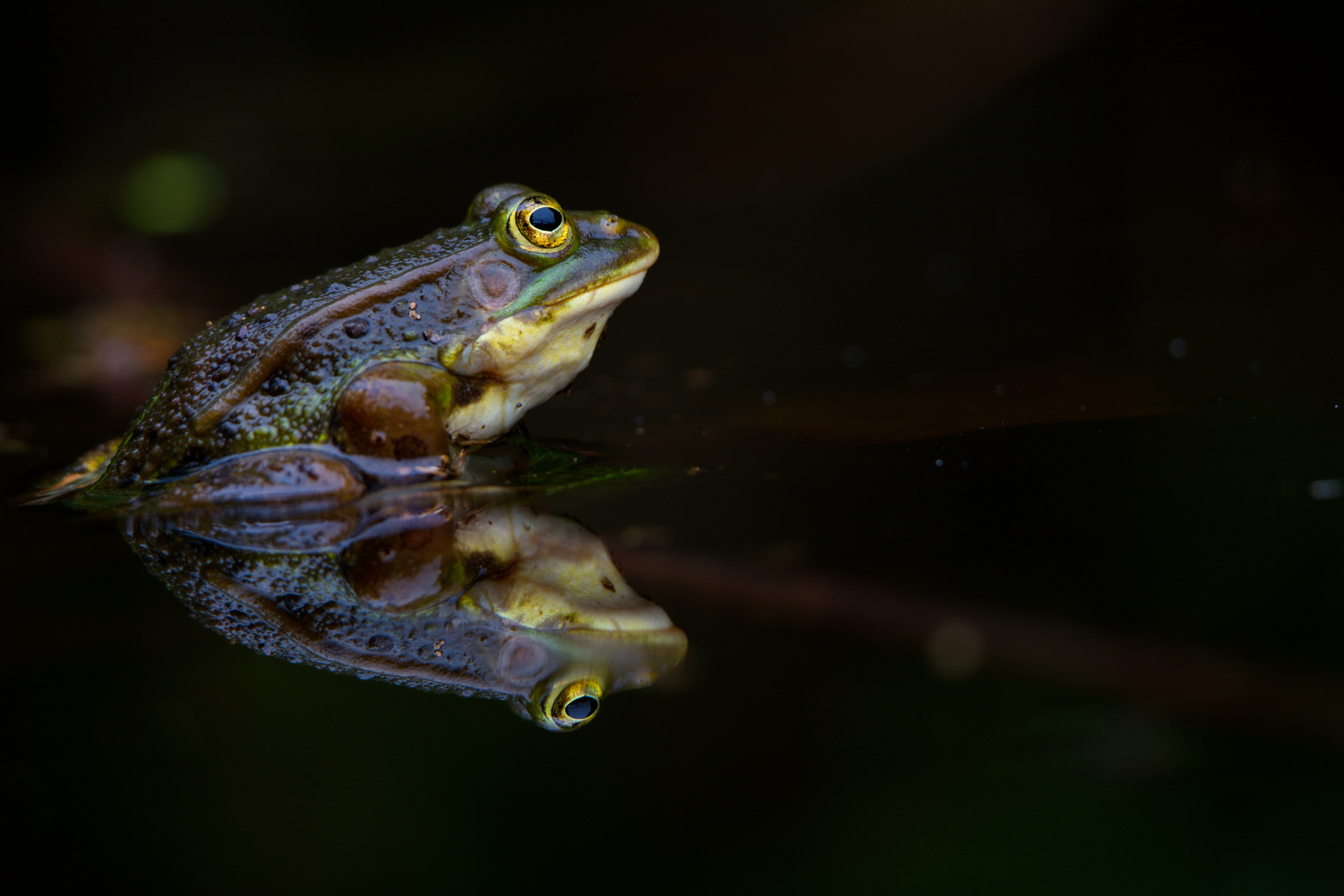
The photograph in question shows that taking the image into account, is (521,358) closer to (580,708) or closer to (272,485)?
(272,485)

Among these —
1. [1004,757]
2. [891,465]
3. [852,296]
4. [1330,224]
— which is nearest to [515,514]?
[891,465]

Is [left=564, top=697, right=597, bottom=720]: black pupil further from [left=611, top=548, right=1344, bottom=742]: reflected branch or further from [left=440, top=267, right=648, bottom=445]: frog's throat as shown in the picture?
[left=440, top=267, right=648, bottom=445]: frog's throat

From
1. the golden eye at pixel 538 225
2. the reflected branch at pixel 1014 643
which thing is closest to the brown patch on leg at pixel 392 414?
the golden eye at pixel 538 225

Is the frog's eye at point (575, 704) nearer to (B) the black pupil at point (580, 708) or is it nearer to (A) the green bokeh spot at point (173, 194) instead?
(B) the black pupil at point (580, 708)

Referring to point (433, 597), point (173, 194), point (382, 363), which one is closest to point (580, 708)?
point (433, 597)

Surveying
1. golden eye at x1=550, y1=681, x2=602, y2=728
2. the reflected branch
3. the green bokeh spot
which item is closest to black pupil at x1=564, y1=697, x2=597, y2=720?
golden eye at x1=550, y1=681, x2=602, y2=728

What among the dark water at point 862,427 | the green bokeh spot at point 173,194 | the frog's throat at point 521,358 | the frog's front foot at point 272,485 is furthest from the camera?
the green bokeh spot at point 173,194
